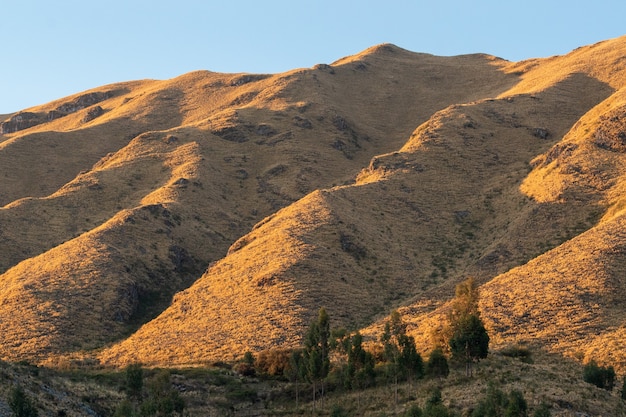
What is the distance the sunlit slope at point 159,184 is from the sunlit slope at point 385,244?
399 cm

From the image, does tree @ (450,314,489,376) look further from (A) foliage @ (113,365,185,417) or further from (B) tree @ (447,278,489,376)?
(A) foliage @ (113,365,185,417)

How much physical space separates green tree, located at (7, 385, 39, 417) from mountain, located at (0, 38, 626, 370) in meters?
28.2

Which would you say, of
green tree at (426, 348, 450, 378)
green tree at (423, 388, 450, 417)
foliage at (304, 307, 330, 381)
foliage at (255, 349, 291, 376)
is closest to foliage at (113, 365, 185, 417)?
foliage at (255, 349, 291, 376)

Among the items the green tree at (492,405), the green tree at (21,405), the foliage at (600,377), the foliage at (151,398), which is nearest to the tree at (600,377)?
the foliage at (600,377)

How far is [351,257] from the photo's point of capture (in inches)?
3622

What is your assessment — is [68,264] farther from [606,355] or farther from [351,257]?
[606,355]

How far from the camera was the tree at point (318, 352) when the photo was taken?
59969mm

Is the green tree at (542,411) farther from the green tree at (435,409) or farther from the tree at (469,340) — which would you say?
the tree at (469,340)

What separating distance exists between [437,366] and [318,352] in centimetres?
1003

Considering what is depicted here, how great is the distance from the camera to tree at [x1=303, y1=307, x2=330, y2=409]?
197ft

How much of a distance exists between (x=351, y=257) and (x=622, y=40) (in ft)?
422

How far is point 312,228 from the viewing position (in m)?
96.6

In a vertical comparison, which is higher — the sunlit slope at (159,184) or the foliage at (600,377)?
the sunlit slope at (159,184)

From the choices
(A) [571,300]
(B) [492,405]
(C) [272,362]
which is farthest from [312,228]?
(B) [492,405]
